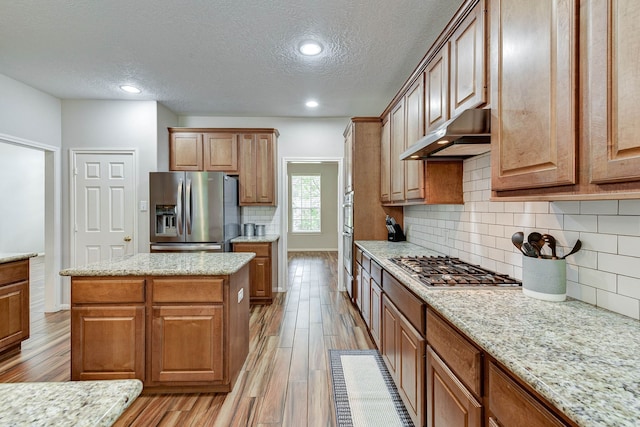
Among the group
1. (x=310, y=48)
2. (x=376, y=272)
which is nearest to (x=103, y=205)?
(x=310, y=48)

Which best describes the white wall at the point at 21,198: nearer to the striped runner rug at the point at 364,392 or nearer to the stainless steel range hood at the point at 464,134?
the striped runner rug at the point at 364,392

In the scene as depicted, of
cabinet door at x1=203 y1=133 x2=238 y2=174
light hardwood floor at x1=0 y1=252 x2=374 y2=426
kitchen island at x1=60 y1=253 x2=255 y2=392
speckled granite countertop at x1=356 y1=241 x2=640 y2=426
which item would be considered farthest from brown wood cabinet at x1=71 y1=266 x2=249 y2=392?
cabinet door at x1=203 y1=133 x2=238 y2=174

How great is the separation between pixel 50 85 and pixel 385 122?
3875 millimetres

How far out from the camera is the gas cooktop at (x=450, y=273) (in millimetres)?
1606

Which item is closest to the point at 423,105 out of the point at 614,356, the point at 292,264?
the point at 614,356

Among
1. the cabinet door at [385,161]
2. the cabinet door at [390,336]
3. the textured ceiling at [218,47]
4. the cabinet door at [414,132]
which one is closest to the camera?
the cabinet door at [390,336]

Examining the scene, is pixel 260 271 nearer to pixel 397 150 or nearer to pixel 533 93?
pixel 397 150

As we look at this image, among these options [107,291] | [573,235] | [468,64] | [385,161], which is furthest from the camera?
[385,161]

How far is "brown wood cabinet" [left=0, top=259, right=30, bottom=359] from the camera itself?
2.63 meters

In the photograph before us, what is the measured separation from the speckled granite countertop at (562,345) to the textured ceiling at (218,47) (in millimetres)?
1995

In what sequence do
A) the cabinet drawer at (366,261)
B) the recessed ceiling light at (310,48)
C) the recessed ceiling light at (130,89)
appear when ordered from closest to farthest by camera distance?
the recessed ceiling light at (310,48) → the cabinet drawer at (366,261) → the recessed ceiling light at (130,89)

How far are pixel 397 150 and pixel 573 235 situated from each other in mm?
1884

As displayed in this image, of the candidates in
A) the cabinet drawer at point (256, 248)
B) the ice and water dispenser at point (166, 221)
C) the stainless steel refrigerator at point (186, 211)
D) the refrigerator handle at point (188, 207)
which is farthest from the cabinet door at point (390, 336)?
the ice and water dispenser at point (166, 221)

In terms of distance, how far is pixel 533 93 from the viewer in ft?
3.74
